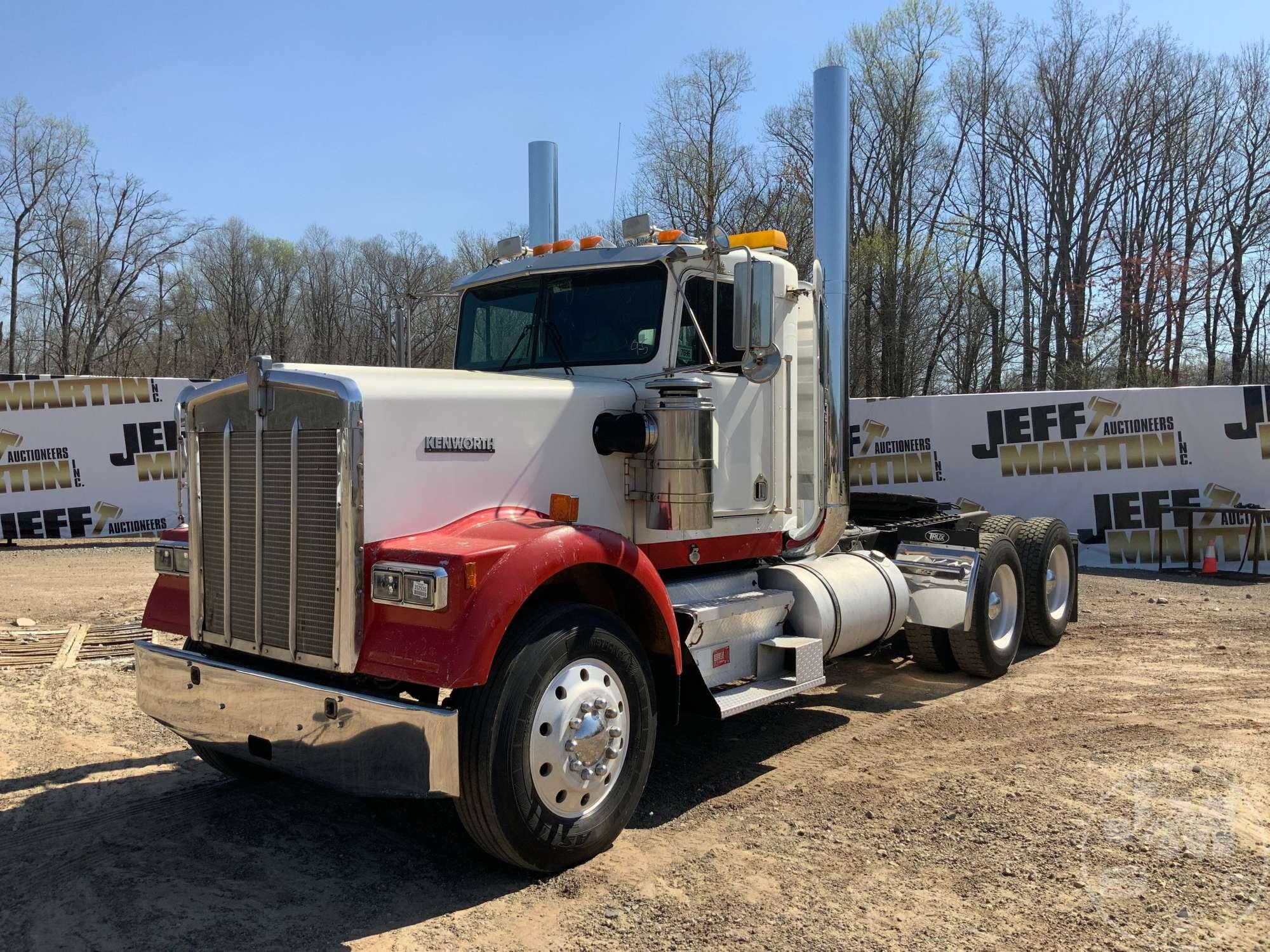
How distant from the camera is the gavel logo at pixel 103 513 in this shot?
15016 mm

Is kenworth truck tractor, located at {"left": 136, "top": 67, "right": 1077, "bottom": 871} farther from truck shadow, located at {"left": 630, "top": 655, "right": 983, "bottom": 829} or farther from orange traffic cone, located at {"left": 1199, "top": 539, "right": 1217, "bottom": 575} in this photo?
orange traffic cone, located at {"left": 1199, "top": 539, "right": 1217, "bottom": 575}

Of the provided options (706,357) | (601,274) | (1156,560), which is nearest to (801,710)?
(706,357)

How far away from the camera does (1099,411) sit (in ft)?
44.5

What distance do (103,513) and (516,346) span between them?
1238cm

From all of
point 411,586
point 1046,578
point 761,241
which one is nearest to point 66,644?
point 411,586

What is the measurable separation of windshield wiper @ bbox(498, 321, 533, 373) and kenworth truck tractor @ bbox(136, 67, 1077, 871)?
0.08 feet

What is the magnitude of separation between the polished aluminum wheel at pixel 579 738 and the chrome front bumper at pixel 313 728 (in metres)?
0.42

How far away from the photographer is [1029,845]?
162 inches

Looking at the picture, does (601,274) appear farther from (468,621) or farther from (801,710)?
(801,710)

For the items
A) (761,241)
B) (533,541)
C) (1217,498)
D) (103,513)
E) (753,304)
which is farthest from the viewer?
(103,513)

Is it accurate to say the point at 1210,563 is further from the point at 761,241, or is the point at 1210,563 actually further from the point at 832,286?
the point at 761,241

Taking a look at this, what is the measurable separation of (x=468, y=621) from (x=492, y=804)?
67 cm

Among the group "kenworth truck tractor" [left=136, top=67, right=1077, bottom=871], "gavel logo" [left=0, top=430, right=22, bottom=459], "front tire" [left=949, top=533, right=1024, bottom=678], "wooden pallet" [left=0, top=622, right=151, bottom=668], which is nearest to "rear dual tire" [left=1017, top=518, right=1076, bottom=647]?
"front tire" [left=949, top=533, right=1024, bottom=678]

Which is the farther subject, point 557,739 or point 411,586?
Answer: point 557,739
